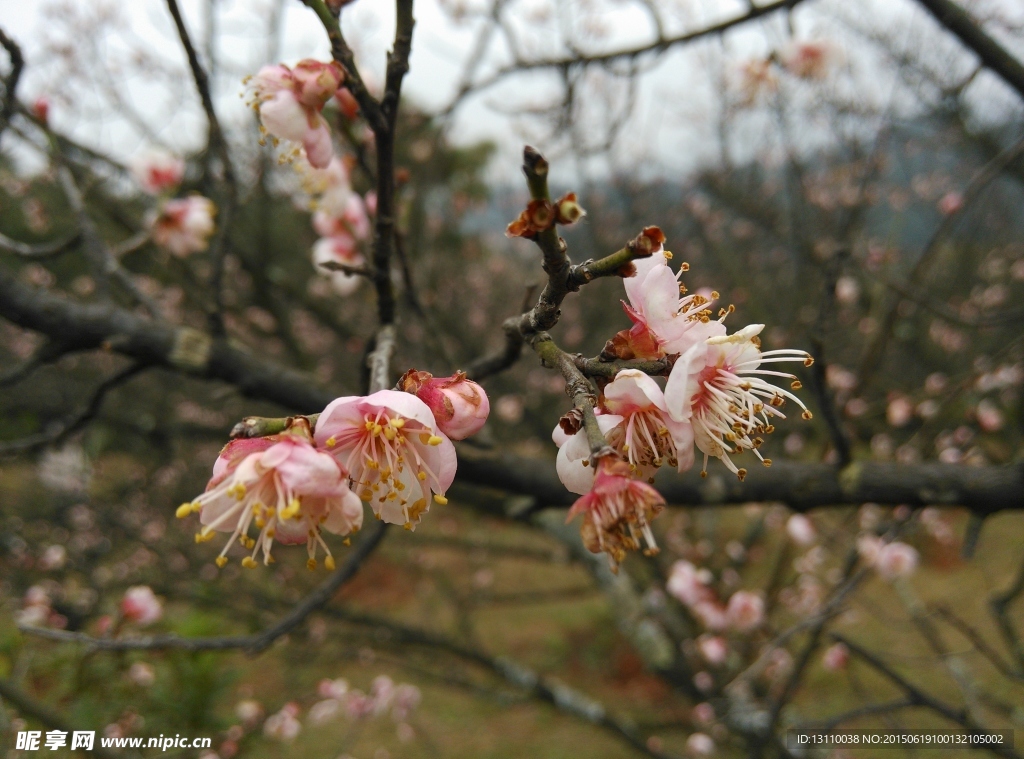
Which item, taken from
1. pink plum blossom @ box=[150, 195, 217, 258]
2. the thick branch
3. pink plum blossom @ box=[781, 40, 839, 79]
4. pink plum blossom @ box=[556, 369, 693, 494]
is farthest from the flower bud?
pink plum blossom @ box=[781, 40, 839, 79]

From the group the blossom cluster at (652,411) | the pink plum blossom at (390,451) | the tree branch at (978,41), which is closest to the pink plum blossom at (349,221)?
the pink plum blossom at (390,451)

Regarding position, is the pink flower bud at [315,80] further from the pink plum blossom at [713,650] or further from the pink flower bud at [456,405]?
the pink plum blossom at [713,650]

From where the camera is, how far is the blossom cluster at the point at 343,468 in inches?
24.3

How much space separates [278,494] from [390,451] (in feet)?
0.46

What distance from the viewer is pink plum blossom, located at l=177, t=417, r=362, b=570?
604 millimetres

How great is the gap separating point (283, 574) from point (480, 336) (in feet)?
9.27

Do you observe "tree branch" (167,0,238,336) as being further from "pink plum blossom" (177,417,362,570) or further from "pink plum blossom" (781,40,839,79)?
"pink plum blossom" (781,40,839,79)

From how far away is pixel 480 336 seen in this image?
599cm

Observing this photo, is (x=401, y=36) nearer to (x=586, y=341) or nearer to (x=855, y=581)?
(x=855, y=581)

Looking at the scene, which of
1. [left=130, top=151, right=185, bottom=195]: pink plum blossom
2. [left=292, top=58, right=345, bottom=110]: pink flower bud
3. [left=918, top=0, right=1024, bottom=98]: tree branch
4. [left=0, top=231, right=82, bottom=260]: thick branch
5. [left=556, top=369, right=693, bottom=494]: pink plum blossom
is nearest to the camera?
[left=556, top=369, right=693, bottom=494]: pink plum blossom

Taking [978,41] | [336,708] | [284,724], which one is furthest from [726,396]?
[336,708]

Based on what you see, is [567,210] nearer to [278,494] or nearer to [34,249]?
[278,494]

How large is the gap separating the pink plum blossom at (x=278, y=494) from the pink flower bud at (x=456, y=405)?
127 millimetres

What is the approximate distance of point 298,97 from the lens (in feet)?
3.20
